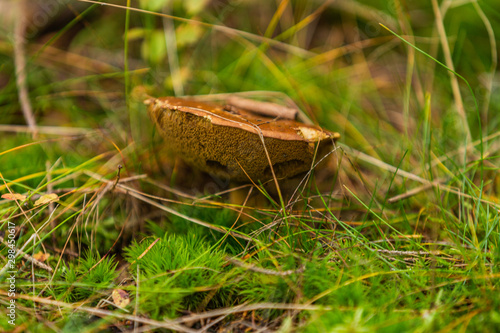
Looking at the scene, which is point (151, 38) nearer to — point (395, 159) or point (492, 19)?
point (395, 159)

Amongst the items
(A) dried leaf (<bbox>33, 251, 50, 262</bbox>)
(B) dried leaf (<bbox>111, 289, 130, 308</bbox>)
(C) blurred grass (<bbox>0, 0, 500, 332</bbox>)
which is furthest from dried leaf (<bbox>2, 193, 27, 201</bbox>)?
(B) dried leaf (<bbox>111, 289, 130, 308</bbox>)

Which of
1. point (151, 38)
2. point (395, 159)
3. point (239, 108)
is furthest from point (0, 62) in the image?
point (395, 159)

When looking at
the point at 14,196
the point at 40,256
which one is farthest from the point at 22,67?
the point at 40,256

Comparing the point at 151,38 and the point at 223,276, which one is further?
the point at 151,38

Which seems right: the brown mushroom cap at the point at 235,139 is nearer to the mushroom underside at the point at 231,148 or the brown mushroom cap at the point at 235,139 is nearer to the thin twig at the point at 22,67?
the mushroom underside at the point at 231,148

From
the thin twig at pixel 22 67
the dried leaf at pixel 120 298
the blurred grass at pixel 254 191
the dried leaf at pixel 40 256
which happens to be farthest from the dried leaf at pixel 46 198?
the thin twig at pixel 22 67

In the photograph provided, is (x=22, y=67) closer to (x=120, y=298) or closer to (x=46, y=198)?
(x=46, y=198)
